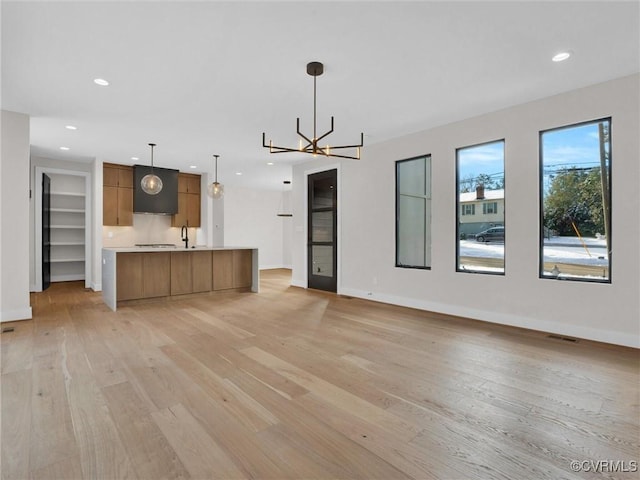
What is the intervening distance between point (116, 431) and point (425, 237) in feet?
14.7

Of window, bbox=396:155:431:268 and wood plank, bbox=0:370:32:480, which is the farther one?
window, bbox=396:155:431:268

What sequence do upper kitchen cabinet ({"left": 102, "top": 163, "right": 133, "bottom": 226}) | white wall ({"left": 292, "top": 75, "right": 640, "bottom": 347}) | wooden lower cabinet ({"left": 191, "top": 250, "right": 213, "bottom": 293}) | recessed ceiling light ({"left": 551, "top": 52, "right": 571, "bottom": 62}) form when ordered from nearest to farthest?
recessed ceiling light ({"left": 551, "top": 52, "right": 571, "bottom": 62})
white wall ({"left": 292, "top": 75, "right": 640, "bottom": 347})
wooden lower cabinet ({"left": 191, "top": 250, "right": 213, "bottom": 293})
upper kitchen cabinet ({"left": 102, "top": 163, "right": 133, "bottom": 226})

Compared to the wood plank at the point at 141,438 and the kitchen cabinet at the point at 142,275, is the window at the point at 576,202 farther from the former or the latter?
the kitchen cabinet at the point at 142,275

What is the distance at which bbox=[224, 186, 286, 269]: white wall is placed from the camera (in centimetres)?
1032

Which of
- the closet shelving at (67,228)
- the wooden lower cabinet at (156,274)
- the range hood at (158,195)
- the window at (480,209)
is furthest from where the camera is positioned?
the closet shelving at (67,228)

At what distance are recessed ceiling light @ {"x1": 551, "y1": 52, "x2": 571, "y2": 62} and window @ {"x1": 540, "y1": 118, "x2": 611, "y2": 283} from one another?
0.99m

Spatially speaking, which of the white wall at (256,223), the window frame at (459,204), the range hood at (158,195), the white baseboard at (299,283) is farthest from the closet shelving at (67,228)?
the window frame at (459,204)

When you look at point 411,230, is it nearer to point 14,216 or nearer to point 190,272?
point 190,272

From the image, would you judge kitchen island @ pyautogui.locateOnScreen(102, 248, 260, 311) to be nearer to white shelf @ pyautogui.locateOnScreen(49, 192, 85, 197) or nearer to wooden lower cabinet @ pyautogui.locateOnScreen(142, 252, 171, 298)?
wooden lower cabinet @ pyautogui.locateOnScreen(142, 252, 171, 298)

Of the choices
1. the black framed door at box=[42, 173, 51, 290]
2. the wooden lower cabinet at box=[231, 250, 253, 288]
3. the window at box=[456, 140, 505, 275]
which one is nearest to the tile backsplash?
the black framed door at box=[42, 173, 51, 290]

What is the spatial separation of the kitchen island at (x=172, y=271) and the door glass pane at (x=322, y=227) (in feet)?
4.40

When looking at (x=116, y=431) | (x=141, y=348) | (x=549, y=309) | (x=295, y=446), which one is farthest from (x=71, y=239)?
(x=549, y=309)

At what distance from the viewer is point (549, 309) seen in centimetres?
380

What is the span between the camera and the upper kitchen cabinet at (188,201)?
8.20 meters
